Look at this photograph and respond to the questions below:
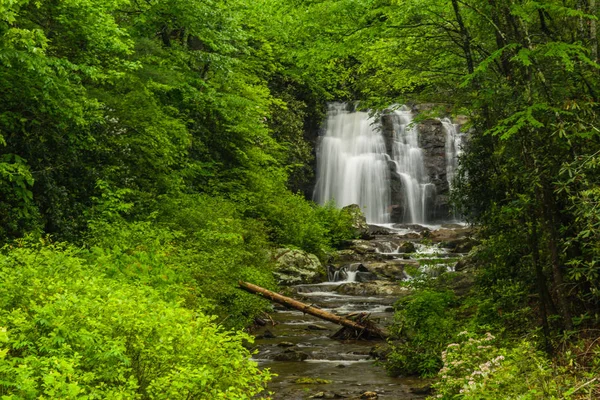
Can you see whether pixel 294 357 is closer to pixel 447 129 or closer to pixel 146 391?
pixel 146 391

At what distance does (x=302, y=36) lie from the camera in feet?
36.6

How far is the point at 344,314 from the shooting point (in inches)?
640

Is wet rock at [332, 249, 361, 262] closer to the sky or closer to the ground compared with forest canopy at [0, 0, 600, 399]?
closer to the ground

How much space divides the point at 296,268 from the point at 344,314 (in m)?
5.50

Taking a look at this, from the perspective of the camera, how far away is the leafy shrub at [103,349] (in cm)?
458

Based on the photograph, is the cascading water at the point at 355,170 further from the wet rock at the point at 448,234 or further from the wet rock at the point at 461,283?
the wet rock at the point at 461,283

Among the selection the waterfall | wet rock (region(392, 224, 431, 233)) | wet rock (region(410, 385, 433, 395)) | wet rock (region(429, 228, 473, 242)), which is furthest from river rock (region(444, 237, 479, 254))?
wet rock (region(410, 385, 433, 395))

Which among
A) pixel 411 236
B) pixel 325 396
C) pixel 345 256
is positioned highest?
pixel 411 236

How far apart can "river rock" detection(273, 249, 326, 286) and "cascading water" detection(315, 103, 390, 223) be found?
12072 mm

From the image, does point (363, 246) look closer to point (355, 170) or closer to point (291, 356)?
point (355, 170)

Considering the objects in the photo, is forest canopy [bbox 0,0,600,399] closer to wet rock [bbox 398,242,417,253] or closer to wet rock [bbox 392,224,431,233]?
wet rock [bbox 398,242,417,253]

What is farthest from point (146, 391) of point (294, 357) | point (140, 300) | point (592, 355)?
point (294, 357)

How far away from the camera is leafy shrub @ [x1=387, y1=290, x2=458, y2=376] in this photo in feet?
32.9

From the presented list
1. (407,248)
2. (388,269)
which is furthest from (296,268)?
(407,248)
